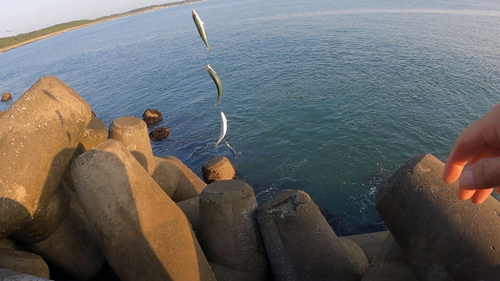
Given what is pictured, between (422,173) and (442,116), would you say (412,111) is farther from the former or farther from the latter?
(422,173)

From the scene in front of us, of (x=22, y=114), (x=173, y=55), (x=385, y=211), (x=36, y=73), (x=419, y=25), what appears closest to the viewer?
(x=385, y=211)

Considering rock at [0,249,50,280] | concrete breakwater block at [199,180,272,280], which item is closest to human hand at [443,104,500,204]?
concrete breakwater block at [199,180,272,280]

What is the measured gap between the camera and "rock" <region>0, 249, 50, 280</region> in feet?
14.7

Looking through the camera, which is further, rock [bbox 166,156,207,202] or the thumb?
rock [bbox 166,156,207,202]

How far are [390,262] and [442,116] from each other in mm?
12643

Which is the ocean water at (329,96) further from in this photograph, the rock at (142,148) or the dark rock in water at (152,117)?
the rock at (142,148)

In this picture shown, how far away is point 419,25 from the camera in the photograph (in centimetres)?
3019

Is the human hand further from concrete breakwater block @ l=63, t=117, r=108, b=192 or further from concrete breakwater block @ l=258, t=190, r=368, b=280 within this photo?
concrete breakwater block @ l=63, t=117, r=108, b=192

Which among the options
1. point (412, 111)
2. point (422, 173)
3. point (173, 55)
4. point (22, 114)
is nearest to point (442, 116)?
point (412, 111)

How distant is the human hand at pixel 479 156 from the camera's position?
1.69 m

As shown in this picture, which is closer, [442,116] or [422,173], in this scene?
[422,173]

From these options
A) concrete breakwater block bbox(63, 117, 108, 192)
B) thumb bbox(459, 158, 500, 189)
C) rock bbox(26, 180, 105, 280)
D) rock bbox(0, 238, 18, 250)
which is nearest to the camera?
thumb bbox(459, 158, 500, 189)

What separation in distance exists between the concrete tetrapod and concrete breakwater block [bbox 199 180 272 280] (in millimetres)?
2709

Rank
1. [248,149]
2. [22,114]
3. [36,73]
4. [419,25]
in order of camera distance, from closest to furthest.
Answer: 1. [22,114]
2. [248,149]
3. [419,25]
4. [36,73]
